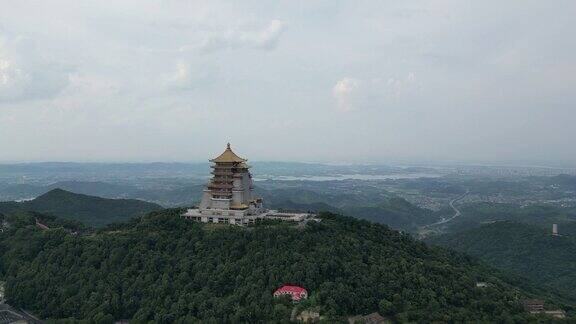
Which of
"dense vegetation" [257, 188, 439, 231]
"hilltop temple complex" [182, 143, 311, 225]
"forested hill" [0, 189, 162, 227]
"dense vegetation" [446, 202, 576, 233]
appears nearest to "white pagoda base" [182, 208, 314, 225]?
"hilltop temple complex" [182, 143, 311, 225]

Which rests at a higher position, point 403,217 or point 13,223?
point 13,223

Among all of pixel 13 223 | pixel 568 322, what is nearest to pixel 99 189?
pixel 13 223

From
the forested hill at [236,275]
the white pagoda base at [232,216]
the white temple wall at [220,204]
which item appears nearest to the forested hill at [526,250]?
the forested hill at [236,275]

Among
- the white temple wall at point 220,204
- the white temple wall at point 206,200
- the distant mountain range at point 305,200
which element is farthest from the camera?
the distant mountain range at point 305,200

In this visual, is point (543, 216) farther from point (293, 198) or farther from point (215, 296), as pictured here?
point (215, 296)

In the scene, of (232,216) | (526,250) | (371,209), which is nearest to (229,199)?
(232,216)

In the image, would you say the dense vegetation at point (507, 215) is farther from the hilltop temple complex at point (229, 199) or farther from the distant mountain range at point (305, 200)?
the hilltop temple complex at point (229, 199)

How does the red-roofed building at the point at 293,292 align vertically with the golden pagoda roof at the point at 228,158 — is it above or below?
below
